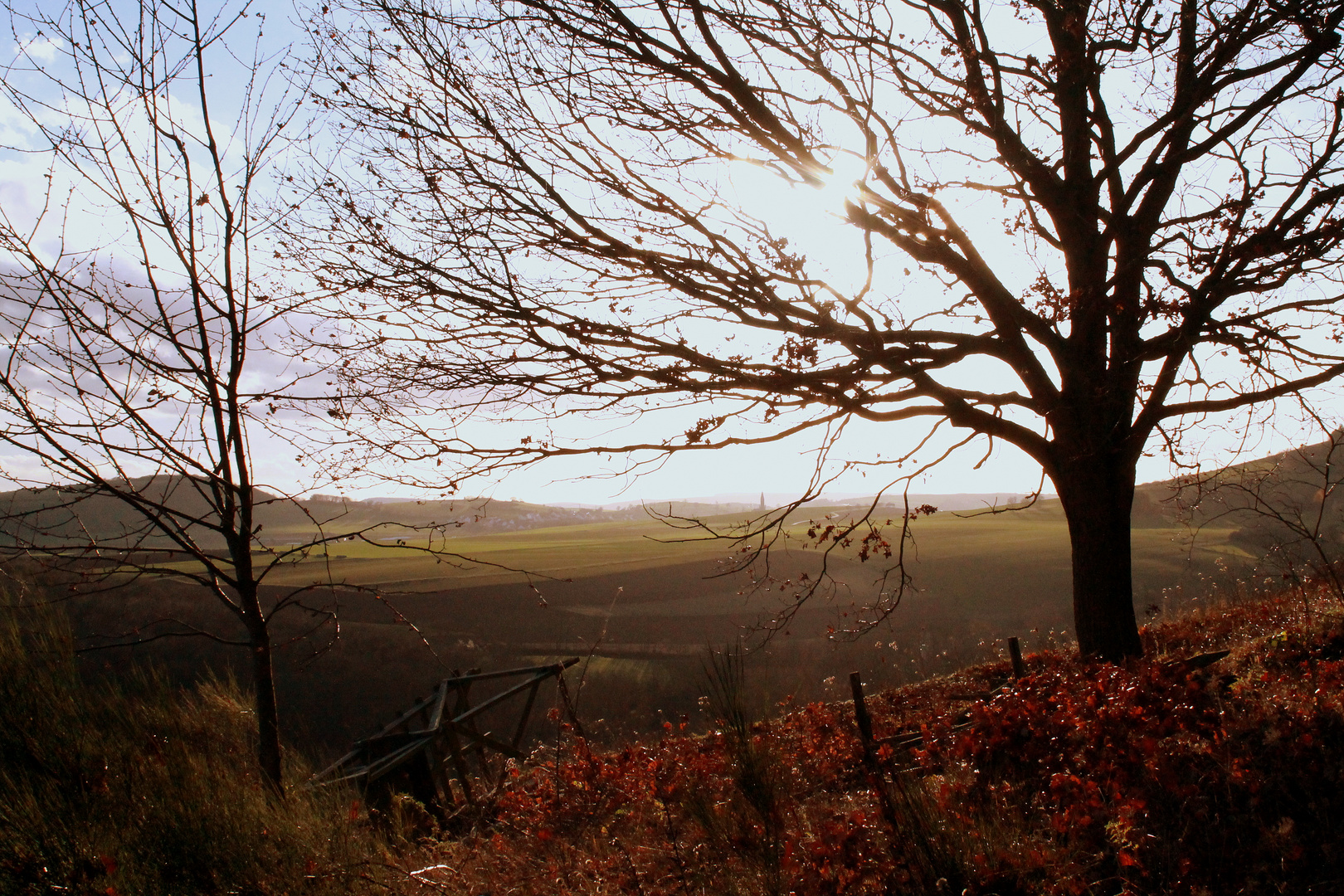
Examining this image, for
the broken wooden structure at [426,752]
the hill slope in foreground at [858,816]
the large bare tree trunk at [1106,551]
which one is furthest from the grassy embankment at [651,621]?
the hill slope in foreground at [858,816]

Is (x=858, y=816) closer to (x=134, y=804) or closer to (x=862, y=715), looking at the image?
(x=862, y=715)

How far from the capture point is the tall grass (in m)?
2.99

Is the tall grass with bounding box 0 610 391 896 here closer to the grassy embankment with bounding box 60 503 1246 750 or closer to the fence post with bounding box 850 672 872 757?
the fence post with bounding box 850 672 872 757

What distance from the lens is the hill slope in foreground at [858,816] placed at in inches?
125

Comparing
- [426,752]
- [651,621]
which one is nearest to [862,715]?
[426,752]

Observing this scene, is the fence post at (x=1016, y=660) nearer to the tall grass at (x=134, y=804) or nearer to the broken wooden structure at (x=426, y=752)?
the broken wooden structure at (x=426, y=752)

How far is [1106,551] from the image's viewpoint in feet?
22.9

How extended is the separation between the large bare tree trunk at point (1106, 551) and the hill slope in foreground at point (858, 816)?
126 cm

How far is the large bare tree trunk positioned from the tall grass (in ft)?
20.8

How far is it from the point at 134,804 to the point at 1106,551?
291 inches

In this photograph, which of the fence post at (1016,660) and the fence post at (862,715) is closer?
the fence post at (862,715)

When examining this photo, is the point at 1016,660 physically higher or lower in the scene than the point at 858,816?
lower

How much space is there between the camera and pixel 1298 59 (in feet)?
20.4

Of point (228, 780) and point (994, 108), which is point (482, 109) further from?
point (228, 780)
